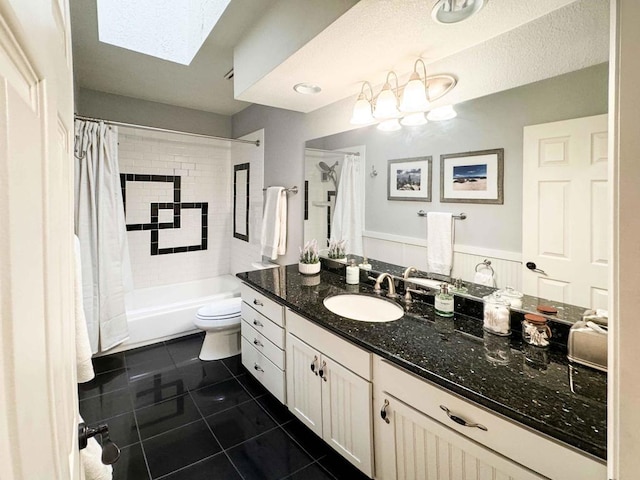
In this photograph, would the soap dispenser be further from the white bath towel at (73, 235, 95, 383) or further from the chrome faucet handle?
the white bath towel at (73, 235, 95, 383)

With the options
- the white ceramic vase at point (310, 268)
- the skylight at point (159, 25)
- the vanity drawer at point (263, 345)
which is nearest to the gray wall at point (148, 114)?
the skylight at point (159, 25)

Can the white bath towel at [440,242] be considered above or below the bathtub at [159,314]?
above

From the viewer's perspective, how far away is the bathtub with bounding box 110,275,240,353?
297 centimetres

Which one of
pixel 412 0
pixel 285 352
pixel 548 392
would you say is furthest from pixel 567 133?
pixel 285 352

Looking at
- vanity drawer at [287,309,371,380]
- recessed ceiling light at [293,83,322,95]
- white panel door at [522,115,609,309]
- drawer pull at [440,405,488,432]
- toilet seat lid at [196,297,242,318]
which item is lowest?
toilet seat lid at [196,297,242,318]

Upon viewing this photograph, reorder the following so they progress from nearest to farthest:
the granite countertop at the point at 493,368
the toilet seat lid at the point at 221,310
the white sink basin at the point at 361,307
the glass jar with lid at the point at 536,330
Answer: the granite countertop at the point at 493,368 < the glass jar with lid at the point at 536,330 < the white sink basin at the point at 361,307 < the toilet seat lid at the point at 221,310

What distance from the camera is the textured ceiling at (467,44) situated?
116cm

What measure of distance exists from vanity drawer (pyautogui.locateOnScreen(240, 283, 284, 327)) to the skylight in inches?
70.2

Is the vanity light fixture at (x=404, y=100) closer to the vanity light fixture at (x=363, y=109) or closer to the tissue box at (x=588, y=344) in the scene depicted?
the vanity light fixture at (x=363, y=109)

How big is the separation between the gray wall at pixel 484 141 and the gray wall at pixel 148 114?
2088 mm

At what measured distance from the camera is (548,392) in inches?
38.7

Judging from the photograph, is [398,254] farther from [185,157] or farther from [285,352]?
[185,157]

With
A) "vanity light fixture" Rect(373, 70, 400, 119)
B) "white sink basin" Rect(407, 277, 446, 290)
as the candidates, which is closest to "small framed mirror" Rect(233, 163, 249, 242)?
"vanity light fixture" Rect(373, 70, 400, 119)

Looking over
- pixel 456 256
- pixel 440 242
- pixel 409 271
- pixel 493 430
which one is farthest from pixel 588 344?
pixel 409 271
